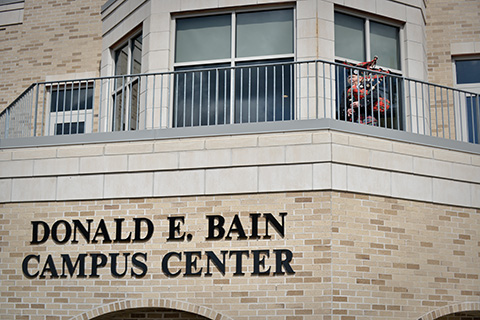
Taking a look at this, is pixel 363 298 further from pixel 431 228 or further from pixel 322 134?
pixel 322 134

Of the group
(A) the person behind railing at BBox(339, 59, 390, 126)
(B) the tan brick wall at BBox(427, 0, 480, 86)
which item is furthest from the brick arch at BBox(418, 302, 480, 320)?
(B) the tan brick wall at BBox(427, 0, 480, 86)

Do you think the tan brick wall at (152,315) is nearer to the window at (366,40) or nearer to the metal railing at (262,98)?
the metal railing at (262,98)

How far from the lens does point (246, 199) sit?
1095 cm

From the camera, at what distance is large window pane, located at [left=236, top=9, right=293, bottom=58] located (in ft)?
43.0

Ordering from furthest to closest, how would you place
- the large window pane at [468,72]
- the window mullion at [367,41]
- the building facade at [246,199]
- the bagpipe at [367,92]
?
the large window pane at [468,72]
the window mullion at [367,41]
the bagpipe at [367,92]
the building facade at [246,199]

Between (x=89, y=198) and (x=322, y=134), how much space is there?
152 inches

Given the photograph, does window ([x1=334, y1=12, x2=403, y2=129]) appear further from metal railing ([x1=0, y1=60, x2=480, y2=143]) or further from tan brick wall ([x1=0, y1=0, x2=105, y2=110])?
tan brick wall ([x1=0, y1=0, x2=105, y2=110])

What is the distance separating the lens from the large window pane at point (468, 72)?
15195 millimetres

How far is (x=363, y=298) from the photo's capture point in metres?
10.5

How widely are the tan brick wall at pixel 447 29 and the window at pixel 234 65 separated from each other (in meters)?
3.66

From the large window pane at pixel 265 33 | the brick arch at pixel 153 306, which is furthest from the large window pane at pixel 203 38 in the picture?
the brick arch at pixel 153 306

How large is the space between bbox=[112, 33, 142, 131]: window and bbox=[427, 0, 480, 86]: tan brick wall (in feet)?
19.8

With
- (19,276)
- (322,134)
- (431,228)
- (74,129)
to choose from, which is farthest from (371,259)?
(74,129)

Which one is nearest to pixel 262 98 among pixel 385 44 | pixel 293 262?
pixel 385 44
